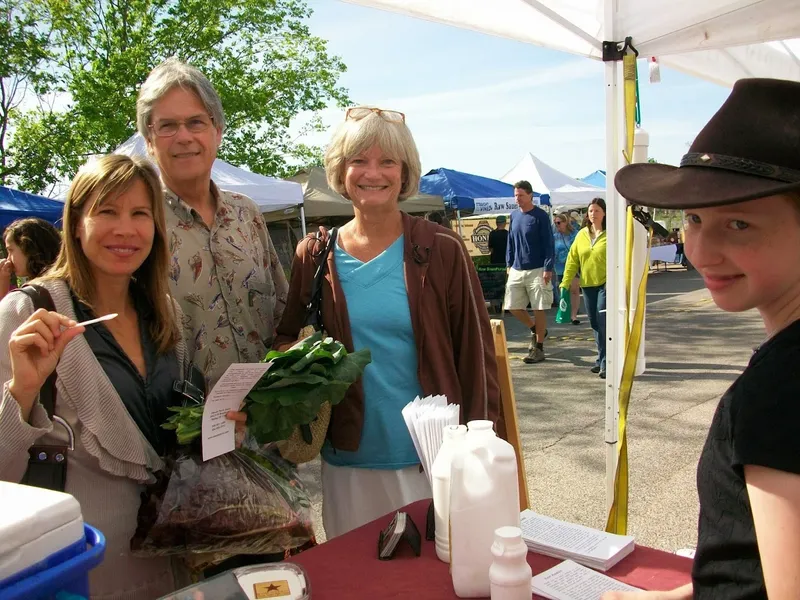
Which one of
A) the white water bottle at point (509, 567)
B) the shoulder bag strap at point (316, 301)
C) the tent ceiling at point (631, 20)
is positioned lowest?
the white water bottle at point (509, 567)

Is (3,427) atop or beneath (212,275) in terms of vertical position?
beneath

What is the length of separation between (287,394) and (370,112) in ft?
3.38

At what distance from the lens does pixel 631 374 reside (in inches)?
109

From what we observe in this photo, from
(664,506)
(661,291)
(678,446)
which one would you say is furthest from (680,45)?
(661,291)

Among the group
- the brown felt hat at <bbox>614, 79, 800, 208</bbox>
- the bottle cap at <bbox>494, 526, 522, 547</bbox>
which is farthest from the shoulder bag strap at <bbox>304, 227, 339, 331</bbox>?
the brown felt hat at <bbox>614, 79, 800, 208</bbox>

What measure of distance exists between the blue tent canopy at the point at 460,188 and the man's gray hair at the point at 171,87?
11.7 metres

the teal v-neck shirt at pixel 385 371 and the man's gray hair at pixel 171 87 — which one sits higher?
the man's gray hair at pixel 171 87

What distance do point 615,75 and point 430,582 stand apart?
2.39 meters

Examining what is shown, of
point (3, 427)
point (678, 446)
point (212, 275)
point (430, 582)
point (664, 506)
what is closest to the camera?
point (430, 582)

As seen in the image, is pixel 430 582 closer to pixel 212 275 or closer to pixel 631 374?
pixel 212 275

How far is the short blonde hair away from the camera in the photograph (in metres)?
2.18

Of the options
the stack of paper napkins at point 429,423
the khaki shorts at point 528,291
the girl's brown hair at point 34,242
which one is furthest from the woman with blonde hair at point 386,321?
the khaki shorts at point 528,291

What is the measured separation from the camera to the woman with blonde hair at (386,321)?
7.08ft

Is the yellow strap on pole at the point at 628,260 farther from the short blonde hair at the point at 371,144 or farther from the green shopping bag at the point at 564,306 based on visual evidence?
the green shopping bag at the point at 564,306
